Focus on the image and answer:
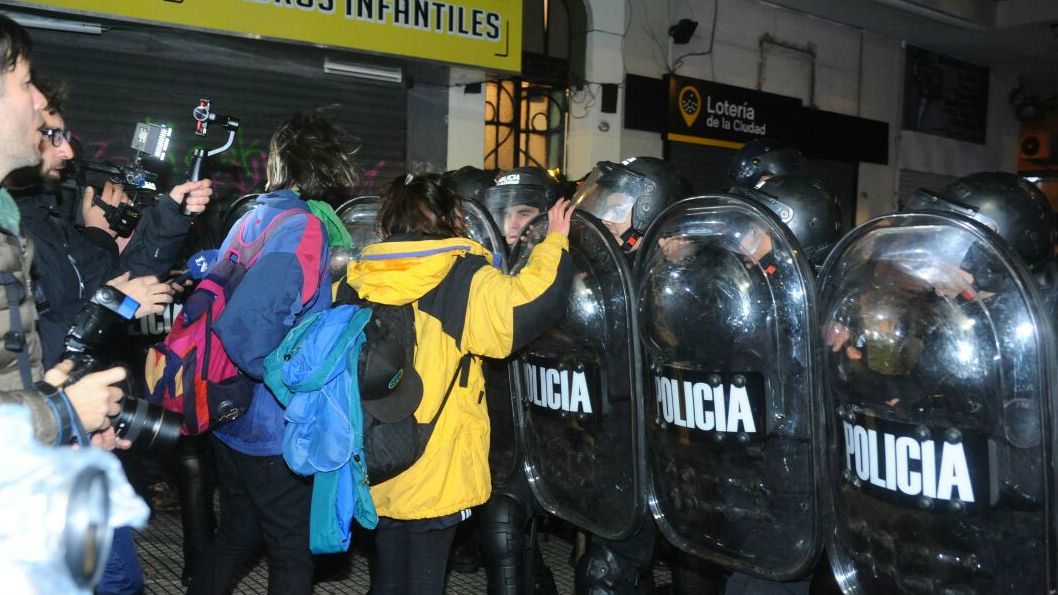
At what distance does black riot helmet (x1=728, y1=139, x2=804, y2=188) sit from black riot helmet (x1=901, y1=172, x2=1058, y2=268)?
4.47 feet

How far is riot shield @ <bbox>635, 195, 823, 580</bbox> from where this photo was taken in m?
2.59

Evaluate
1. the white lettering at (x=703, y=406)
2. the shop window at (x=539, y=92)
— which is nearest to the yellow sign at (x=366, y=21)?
the shop window at (x=539, y=92)

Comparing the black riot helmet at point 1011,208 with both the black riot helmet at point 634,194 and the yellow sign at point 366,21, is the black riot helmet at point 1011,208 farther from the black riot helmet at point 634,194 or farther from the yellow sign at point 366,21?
the yellow sign at point 366,21

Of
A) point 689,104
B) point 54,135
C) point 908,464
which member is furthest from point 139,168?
point 689,104

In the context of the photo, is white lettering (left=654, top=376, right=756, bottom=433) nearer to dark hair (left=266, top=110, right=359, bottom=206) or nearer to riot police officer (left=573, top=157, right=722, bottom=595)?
riot police officer (left=573, top=157, right=722, bottom=595)

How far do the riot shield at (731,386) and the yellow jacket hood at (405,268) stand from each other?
737 millimetres

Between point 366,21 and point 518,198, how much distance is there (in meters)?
2.58

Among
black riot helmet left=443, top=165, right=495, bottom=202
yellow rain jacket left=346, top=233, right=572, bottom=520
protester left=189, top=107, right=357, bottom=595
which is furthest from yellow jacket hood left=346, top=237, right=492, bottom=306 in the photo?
black riot helmet left=443, top=165, right=495, bottom=202

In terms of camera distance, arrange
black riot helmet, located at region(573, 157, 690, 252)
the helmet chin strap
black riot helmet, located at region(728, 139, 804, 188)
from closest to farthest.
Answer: the helmet chin strap
black riot helmet, located at region(573, 157, 690, 252)
black riot helmet, located at region(728, 139, 804, 188)

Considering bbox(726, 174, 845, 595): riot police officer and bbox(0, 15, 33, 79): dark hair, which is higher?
bbox(0, 15, 33, 79): dark hair

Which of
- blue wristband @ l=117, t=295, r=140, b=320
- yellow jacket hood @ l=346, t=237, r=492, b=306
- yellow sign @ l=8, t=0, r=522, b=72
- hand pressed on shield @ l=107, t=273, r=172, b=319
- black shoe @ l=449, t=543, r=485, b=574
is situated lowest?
black shoe @ l=449, t=543, r=485, b=574

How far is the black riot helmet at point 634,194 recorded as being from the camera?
12.4 ft

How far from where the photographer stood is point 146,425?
7.20 ft

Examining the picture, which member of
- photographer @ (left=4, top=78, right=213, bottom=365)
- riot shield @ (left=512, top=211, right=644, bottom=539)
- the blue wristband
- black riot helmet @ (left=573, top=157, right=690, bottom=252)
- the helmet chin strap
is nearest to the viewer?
the blue wristband
